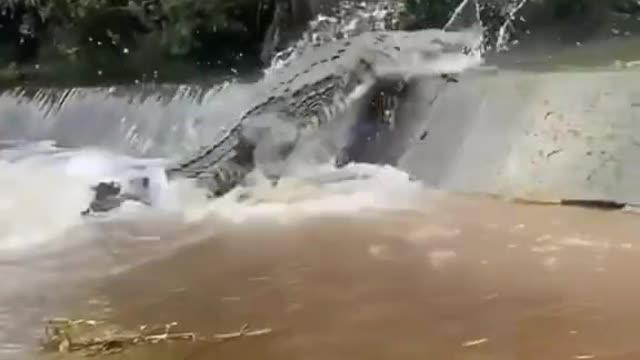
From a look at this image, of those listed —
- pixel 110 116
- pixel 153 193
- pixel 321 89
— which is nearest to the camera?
pixel 153 193

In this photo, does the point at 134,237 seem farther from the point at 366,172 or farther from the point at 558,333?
the point at 558,333

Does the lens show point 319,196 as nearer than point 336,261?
No

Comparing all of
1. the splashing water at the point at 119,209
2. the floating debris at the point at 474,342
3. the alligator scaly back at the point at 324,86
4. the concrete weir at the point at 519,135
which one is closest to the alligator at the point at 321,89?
the alligator scaly back at the point at 324,86

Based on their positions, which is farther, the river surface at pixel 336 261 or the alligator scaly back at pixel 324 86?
the alligator scaly back at pixel 324 86

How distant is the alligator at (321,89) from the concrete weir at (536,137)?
1.26 ft

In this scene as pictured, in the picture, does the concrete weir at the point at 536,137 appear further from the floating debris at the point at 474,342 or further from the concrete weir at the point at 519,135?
the floating debris at the point at 474,342

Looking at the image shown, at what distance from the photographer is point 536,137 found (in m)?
3.89

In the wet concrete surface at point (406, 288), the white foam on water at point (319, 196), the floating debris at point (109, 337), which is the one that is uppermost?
the floating debris at point (109, 337)

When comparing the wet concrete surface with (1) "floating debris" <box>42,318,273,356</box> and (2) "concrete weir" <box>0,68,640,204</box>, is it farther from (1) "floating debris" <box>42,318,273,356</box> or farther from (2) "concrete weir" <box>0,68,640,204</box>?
(2) "concrete weir" <box>0,68,640,204</box>

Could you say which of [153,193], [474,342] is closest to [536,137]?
[153,193]

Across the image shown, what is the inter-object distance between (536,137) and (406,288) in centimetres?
144

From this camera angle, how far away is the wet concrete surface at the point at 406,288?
2244mm

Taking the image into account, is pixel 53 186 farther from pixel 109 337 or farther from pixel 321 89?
pixel 109 337

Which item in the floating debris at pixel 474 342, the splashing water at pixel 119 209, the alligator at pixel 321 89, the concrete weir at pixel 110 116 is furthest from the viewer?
the concrete weir at pixel 110 116
